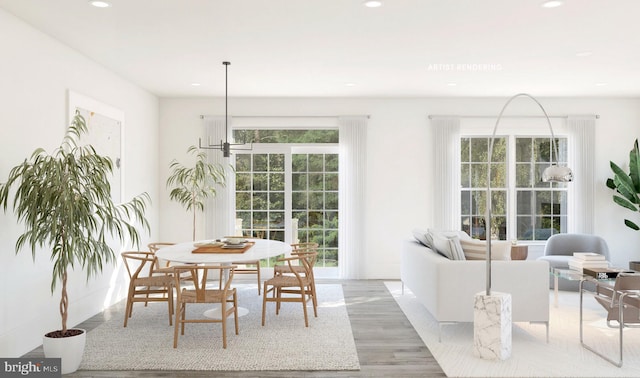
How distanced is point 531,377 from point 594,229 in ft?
15.7

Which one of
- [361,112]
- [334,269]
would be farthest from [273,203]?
[361,112]

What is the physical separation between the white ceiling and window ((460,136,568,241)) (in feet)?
3.48

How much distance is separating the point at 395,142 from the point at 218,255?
390cm

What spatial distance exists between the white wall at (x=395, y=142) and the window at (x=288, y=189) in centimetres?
45

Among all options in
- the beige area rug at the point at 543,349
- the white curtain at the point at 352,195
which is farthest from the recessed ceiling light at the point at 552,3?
the white curtain at the point at 352,195

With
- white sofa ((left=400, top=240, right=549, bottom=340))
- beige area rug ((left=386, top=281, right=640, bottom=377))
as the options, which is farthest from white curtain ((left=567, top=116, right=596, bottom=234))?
white sofa ((left=400, top=240, right=549, bottom=340))

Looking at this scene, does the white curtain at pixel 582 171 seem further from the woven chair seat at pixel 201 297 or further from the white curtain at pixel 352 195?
the woven chair seat at pixel 201 297

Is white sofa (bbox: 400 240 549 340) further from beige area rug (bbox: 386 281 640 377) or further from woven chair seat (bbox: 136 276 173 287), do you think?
woven chair seat (bbox: 136 276 173 287)

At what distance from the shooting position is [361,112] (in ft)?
25.8

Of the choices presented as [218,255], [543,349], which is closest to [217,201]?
[218,255]

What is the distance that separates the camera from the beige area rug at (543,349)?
3.89 m

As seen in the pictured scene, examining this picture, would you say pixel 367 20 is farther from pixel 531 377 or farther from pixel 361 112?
pixel 361 112

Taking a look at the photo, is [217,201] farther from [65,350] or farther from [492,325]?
[492,325]

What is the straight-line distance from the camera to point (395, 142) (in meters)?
7.86
